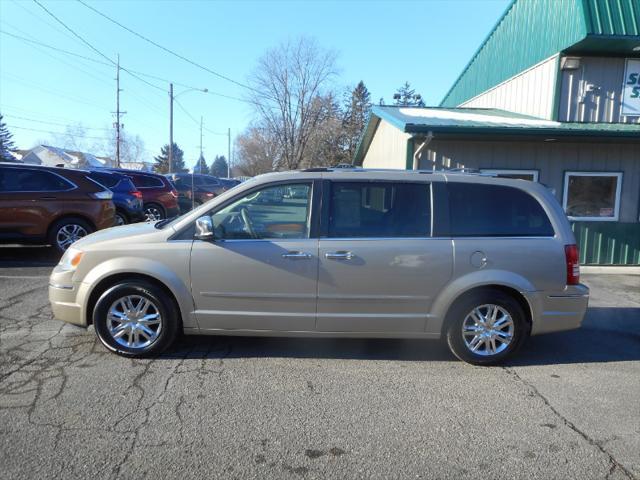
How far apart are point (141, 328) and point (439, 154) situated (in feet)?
22.9

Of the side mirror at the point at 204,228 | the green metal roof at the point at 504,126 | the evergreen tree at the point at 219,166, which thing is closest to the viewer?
the side mirror at the point at 204,228

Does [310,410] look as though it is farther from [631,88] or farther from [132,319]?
[631,88]

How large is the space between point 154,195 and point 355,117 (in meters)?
47.0

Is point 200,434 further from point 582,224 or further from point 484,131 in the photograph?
point 582,224

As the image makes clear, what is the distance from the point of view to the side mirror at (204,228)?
13.3 feet

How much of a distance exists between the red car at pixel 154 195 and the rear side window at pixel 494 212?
12032 millimetres

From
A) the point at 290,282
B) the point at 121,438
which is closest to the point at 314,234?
the point at 290,282

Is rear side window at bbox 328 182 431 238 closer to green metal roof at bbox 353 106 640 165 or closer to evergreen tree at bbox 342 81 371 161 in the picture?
green metal roof at bbox 353 106 640 165

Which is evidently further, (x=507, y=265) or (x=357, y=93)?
(x=357, y=93)

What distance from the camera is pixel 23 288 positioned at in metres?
6.68

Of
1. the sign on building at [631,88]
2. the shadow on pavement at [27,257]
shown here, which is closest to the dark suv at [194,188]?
the shadow on pavement at [27,257]

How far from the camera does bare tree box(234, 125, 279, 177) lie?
52.1 meters

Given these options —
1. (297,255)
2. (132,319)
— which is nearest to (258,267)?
(297,255)

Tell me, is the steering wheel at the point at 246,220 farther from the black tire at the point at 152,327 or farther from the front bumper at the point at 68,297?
the front bumper at the point at 68,297
